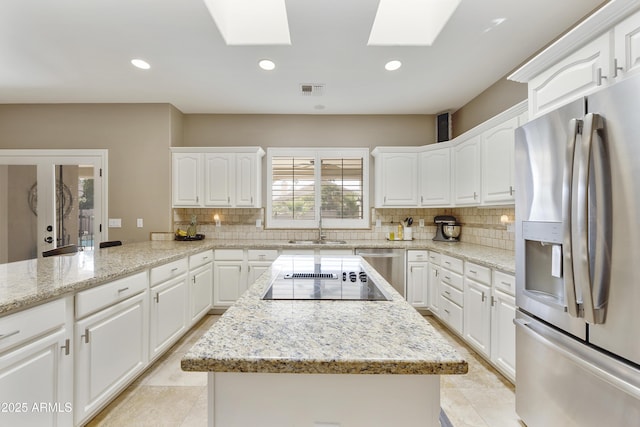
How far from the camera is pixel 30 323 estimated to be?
50.4 inches

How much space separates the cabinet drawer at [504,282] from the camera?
1.96m

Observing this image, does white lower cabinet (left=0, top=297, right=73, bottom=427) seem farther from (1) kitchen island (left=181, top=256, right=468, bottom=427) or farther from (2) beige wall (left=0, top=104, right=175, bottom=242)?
(2) beige wall (left=0, top=104, right=175, bottom=242)

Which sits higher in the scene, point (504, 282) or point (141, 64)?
point (141, 64)

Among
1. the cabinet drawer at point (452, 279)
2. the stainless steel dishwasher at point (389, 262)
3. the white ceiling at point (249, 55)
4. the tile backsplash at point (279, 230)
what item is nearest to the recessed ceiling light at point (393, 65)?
the white ceiling at point (249, 55)

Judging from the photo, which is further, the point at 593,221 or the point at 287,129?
the point at 287,129

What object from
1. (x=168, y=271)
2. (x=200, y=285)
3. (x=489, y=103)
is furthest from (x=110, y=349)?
(x=489, y=103)

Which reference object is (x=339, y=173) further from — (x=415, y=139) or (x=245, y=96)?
(x=245, y=96)

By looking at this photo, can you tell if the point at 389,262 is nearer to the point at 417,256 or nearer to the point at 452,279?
the point at 417,256

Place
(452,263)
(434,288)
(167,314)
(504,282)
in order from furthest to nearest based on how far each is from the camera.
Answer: (434,288)
(452,263)
(167,314)
(504,282)

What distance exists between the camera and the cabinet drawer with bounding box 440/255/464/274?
269 cm

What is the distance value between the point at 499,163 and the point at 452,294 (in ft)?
4.37

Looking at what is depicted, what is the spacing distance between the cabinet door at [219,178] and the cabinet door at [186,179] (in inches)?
4.0

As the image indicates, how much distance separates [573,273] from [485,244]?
6.85ft

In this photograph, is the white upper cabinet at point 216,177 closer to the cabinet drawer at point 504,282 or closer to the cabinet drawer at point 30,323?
the cabinet drawer at point 30,323
